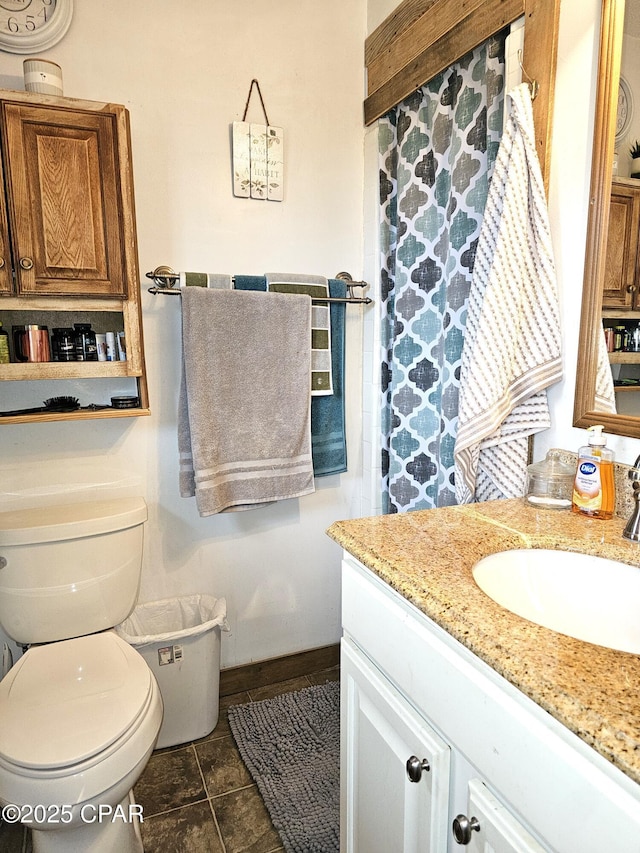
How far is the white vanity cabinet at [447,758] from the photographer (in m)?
0.57

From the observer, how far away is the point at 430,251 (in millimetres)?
1686

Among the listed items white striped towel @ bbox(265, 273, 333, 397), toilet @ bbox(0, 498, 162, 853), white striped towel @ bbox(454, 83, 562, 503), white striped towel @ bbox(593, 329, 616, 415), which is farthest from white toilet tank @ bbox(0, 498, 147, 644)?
white striped towel @ bbox(593, 329, 616, 415)

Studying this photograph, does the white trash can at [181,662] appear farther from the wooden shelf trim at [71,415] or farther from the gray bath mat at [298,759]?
the wooden shelf trim at [71,415]

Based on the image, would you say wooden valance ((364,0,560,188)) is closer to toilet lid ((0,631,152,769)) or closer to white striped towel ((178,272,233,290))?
white striped towel ((178,272,233,290))

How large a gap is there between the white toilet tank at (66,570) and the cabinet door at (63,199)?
63 cm

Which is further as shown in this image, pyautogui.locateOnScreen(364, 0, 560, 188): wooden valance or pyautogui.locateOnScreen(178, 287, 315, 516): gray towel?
pyautogui.locateOnScreen(178, 287, 315, 516): gray towel

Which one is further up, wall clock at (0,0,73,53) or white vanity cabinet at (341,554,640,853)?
wall clock at (0,0,73,53)

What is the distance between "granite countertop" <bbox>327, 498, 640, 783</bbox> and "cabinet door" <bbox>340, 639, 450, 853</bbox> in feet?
0.67

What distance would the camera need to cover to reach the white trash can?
1702 millimetres

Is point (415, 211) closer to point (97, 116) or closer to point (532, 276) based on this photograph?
point (532, 276)

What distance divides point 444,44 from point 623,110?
2.11 feet

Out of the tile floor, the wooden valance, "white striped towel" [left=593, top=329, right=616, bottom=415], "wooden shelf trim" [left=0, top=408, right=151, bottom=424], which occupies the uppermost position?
the wooden valance

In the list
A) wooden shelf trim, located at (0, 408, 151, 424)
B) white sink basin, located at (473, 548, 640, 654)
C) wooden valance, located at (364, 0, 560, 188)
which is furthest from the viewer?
wooden shelf trim, located at (0, 408, 151, 424)

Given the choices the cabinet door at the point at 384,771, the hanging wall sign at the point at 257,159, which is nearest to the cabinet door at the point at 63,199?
the hanging wall sign at the point at 257,159
